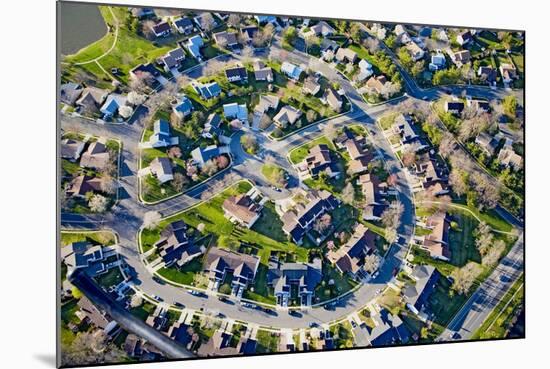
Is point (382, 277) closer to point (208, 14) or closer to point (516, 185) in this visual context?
point (516, 185)

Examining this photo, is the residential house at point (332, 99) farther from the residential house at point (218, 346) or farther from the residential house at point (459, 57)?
A: the residential house at point (218, 346)

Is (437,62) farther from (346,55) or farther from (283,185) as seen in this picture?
(283,185)

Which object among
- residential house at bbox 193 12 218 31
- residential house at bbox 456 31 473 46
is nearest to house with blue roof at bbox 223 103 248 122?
residential house at bbox 193 12 218 31

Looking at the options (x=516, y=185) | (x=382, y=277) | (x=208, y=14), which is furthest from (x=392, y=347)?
(x=208, y=14)

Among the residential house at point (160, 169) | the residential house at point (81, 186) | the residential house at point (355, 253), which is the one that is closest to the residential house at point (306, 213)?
the residential house at point (355, 253)

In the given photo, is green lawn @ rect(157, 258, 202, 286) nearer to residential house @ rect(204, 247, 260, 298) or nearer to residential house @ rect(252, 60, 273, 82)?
residential house @ rect(204, 247, 260, 298)

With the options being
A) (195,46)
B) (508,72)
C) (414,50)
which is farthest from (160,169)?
(508,72)
